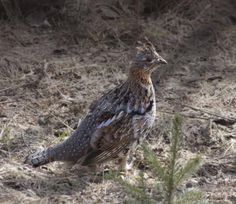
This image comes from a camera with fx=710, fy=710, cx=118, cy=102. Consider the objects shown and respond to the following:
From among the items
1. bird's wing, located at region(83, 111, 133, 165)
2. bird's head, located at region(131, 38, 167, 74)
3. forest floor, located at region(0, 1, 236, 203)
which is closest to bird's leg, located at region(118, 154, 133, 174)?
bird's wing, located at region(83, 111, 133, 165)

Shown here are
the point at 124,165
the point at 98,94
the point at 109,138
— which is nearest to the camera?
the point at 109,138

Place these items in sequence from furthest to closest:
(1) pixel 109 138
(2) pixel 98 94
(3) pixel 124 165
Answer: (2) pixel 98 94 < (3) pixel 124 165 < (1) pixel 109 138

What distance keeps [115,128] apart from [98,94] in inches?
63.5

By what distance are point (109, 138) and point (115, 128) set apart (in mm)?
104

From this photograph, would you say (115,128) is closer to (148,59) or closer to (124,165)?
(124,165)

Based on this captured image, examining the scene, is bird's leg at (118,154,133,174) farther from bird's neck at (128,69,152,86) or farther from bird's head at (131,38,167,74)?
bird's head at (131,38,167,74)

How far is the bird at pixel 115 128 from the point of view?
20.6ft

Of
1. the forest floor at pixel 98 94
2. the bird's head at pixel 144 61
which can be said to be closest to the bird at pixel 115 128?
the bird's head at pixel 144 61

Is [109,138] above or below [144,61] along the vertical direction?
below

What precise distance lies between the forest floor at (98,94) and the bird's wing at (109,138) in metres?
0.22

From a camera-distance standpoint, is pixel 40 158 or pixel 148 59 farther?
pixel 148 59

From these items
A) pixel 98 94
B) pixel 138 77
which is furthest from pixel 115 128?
pixel 98 94

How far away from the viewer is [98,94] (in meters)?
7.84

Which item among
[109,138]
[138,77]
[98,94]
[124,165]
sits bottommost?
[124,165]
